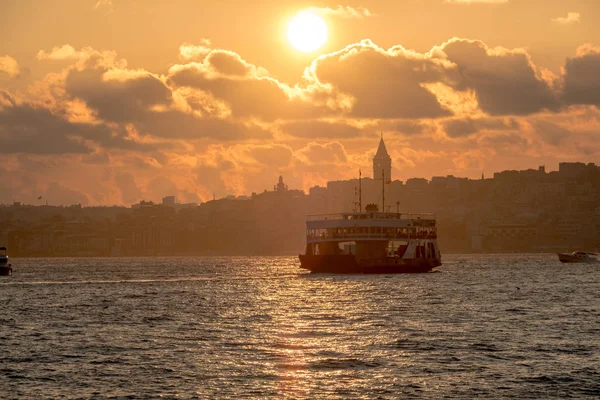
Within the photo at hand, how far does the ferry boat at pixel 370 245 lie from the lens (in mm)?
150163

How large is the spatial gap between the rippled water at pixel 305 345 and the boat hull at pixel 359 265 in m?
36.2

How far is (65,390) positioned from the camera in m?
47.4

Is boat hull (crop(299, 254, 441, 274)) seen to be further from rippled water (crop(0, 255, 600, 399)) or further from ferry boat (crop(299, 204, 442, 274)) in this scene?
rippled water (crop(0, 255, 600, 399))

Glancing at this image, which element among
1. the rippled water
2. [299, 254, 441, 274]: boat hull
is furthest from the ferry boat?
the rippled water

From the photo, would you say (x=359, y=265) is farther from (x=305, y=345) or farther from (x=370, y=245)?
(x=305, y=345)

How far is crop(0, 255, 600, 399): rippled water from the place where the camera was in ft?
156

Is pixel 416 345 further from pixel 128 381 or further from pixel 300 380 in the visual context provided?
pixel 128 381

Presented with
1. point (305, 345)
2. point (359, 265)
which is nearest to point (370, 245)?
point (359, 265)

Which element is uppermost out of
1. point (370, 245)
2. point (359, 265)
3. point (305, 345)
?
point (370, 245)

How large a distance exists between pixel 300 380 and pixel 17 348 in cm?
2171

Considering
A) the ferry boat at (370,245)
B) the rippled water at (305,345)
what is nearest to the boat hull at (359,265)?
the ferry boat at (370,245)

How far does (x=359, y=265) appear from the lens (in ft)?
491

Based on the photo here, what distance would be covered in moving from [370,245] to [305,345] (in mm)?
91219

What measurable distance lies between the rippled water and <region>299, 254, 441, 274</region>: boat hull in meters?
36.2
